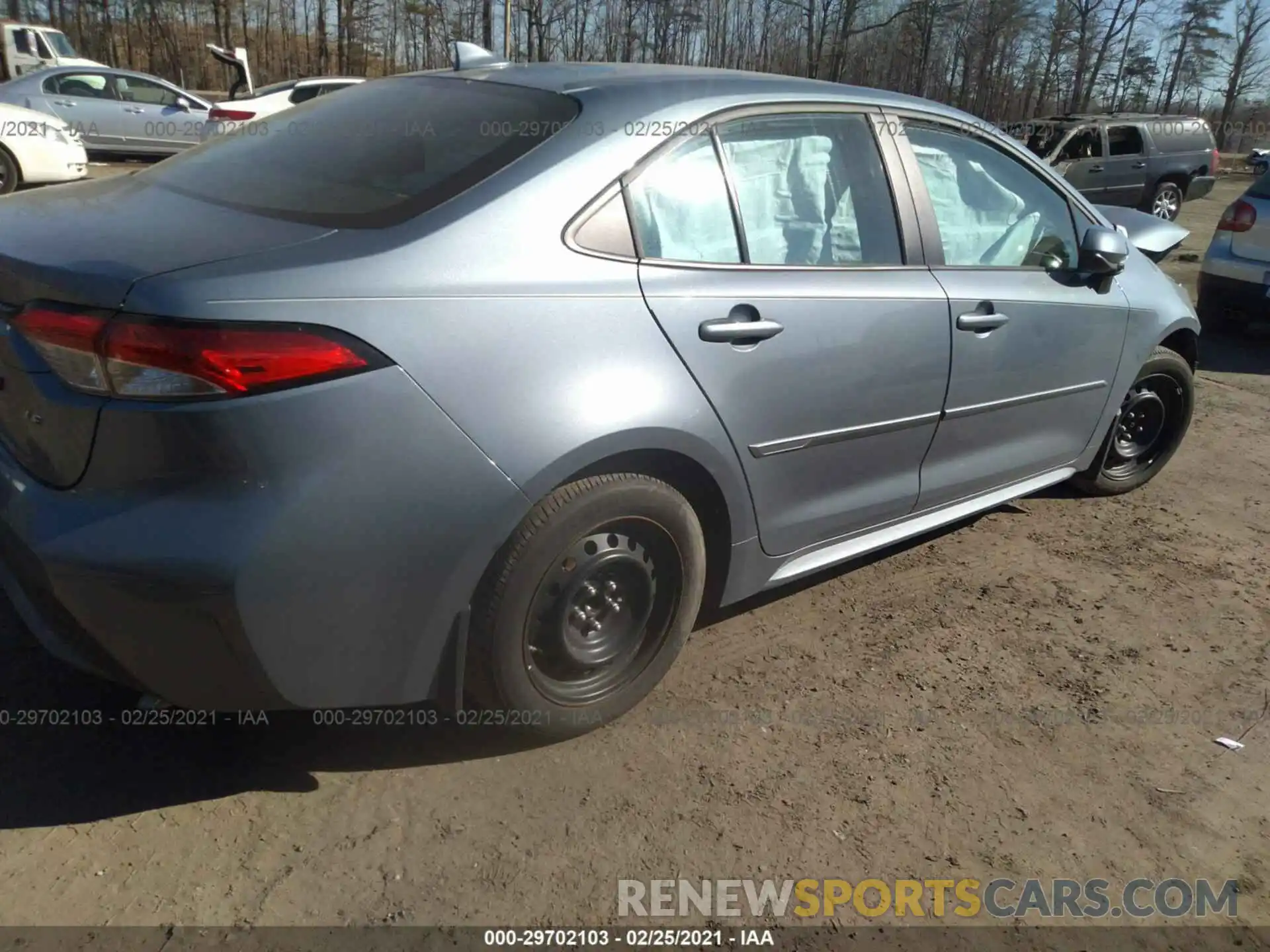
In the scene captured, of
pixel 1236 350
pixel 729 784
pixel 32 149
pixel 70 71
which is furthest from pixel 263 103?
pixel 729 784

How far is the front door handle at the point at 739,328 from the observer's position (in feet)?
8.23

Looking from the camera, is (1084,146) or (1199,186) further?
(1199,186)

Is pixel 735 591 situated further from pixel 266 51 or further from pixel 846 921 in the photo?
pixel 266 51

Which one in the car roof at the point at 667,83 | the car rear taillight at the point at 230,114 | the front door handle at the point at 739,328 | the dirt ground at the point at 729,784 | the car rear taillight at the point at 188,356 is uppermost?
the car roof at the point at 667,83

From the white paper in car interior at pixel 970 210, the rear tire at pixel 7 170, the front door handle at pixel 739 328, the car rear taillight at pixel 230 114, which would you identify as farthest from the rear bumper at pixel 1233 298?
the rear tire at pixel 7 170

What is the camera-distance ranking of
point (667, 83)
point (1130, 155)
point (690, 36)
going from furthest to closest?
point (690, 36) < point (1130, 155) < point (667, 83)

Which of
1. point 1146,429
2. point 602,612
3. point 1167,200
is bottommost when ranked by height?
point 1167,200

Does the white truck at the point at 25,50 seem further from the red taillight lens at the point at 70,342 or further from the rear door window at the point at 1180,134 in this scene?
the red taillight lens at the point at 70,342

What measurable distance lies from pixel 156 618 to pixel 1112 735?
2470mm

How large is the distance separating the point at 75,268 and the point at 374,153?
839mm

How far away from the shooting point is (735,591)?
114 inches

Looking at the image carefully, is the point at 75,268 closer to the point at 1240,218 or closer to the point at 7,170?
the point at 1240,218

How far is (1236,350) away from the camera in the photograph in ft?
25.5

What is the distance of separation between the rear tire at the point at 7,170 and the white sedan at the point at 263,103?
7.19 feet
